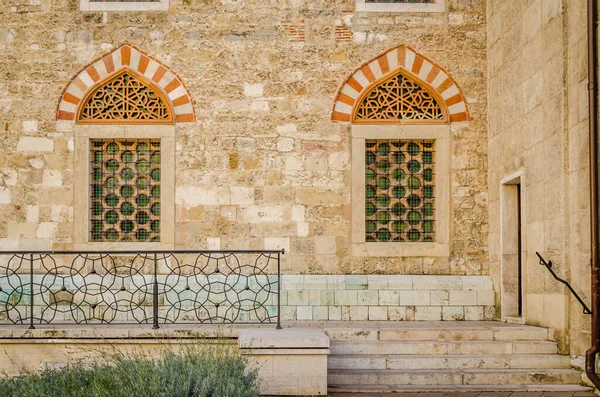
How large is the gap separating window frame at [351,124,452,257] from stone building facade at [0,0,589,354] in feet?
0.06

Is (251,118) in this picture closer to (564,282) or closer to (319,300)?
(319,300)

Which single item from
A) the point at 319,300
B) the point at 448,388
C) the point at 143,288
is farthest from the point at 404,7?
the point at 448,388

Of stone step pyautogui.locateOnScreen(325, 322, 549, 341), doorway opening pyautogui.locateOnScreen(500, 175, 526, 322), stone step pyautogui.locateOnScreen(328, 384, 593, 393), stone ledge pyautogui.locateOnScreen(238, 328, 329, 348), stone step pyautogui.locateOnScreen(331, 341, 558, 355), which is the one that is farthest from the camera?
doorway opening pyautogui.locateOnScreen(500, 175, 526, 322)

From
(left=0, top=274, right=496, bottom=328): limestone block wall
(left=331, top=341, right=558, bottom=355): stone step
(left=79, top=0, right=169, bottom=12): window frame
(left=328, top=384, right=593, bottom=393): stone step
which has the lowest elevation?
(left=328, top=384, right=593, bottom=393): stone step

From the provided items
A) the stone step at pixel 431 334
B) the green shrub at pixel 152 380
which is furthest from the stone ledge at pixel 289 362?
the stone step at pixel 431 334

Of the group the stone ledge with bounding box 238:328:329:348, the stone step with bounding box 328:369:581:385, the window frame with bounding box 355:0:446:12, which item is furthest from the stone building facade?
the stone ledge with bounding box 238:328:329:348

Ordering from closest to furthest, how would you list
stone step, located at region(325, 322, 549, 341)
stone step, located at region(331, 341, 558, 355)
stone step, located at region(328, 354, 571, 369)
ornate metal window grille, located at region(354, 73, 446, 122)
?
1. stone step, located at region(328, 354, 571, 369)
2. stone step, located at region(331, 341, 558, 355)
3. stone step, located at region(325, 322, 549, 341)
4. ornate metal window grille, located at region(354, 73, 446, 122)

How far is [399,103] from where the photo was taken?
11.1 metres

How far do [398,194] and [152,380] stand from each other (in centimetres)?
557

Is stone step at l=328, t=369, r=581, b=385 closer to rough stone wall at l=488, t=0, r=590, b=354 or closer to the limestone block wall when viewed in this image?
rough stone wall at l=488, t=0, r=590, b=354

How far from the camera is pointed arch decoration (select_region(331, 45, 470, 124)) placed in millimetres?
11031

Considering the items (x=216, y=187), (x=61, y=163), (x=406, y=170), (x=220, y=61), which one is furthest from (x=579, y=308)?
(x=61, y=163)

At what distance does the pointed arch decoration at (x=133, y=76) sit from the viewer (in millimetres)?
10992

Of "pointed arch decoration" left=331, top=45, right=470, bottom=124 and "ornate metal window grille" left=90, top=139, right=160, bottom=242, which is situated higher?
"pointed arch decoration" left=331, top=45, right=470, bottom=124
